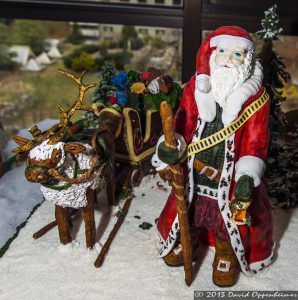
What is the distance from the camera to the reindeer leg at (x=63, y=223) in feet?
6.66

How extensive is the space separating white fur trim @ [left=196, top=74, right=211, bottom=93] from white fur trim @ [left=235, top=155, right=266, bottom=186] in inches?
13.5

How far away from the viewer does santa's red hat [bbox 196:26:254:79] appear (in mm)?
1622

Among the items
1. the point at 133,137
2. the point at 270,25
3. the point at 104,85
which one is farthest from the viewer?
the point at 104,85

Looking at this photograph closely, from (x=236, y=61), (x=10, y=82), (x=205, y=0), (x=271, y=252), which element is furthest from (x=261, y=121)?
(x=10, y=82)

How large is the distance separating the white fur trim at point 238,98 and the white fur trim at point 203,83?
0.35ft

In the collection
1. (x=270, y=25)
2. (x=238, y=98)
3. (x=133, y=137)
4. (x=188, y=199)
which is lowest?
(x=188, y=199)

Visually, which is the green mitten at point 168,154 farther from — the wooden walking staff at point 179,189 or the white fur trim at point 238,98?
the white fur trim at point 238,98

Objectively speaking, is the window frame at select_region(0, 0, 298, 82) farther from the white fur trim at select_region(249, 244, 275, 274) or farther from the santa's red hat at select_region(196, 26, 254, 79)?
the white fur trim at select_region(249, 244, 275, 274)

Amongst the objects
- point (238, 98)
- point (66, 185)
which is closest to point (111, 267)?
point (66, 185)

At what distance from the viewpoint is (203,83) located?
5.47 feet

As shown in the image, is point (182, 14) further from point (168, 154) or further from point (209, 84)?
point (168, 154)

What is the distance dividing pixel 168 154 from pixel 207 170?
11.6 inches

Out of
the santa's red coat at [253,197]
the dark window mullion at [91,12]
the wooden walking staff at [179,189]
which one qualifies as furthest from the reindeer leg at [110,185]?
the dark window mullion at [91,12]

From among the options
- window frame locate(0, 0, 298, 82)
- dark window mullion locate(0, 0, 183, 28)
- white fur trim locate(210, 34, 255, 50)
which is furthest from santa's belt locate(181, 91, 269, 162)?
dark window mullion locate(0, 0, 183, 28)
